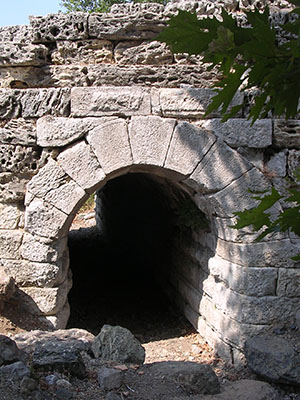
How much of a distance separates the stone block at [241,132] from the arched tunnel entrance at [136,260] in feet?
3.31

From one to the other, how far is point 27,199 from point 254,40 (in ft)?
10.6

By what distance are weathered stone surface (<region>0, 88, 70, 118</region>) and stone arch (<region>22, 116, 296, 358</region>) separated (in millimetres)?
119

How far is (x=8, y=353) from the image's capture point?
270cm

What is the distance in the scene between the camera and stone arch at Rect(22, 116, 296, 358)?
3.91 metres

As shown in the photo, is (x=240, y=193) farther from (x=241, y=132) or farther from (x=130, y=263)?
(x=130, y=263)

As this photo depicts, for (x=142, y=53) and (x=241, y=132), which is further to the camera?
(x=142, y=53)

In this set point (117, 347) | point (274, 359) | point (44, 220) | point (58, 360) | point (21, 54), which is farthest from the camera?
point (21, 54)

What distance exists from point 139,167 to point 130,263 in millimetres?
4217

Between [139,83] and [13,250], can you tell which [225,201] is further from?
[13,250]

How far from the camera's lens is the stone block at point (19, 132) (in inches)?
158

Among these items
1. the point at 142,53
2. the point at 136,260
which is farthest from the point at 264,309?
the point at 136,260

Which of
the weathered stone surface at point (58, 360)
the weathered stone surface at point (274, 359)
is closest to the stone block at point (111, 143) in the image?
the weathered stone surface at point (58, 360)

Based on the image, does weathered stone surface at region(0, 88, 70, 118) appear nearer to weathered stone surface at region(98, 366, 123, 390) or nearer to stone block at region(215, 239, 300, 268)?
stone block at region(215, 239, 300, 268)

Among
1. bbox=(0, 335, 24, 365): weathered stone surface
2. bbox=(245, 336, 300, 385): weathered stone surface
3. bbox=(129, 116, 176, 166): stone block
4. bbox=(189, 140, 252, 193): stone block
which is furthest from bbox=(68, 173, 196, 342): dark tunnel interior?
bbox=(0, 335, 24, 365): weathered stone surface
